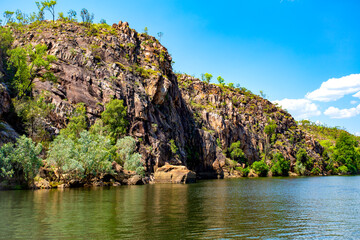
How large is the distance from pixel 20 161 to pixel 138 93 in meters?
58.0

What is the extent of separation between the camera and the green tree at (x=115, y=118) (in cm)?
8675

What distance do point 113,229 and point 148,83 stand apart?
94.4 meters

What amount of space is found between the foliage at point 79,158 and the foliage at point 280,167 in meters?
105

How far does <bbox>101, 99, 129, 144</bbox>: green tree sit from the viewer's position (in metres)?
86.8

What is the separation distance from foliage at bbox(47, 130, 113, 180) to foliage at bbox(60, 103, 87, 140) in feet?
19.3

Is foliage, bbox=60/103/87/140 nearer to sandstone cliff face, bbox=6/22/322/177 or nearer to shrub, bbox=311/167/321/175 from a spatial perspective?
sandstone cliff face, bbox=6/22/322/177

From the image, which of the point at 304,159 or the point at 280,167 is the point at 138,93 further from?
the point at 304,159

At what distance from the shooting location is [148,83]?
112 m

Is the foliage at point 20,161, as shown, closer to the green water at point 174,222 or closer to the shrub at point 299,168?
the green water at point 174,222

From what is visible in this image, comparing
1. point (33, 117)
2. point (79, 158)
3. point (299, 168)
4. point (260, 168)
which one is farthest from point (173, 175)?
point (299, 168)

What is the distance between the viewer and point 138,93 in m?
103

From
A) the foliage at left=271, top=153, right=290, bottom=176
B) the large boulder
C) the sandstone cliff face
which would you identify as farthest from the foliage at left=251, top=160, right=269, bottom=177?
the large boulder

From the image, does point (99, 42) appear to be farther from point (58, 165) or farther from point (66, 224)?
point (66, 224)

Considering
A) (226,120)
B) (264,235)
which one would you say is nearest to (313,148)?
(226,120)
